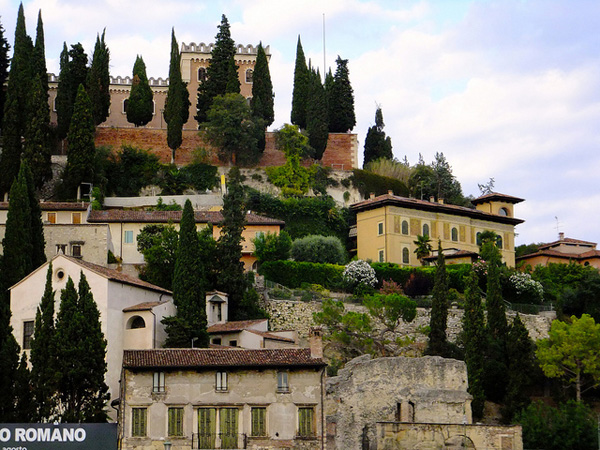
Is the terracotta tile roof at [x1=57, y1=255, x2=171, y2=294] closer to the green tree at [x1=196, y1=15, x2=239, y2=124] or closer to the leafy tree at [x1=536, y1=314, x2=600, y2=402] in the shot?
the leafy tree at [x1=536, y1=314, x2=600, y2=402]

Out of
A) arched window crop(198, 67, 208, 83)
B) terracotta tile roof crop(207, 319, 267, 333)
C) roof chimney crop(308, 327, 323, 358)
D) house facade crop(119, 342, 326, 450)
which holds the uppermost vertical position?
arched window crop(198, 67, 208, 83)

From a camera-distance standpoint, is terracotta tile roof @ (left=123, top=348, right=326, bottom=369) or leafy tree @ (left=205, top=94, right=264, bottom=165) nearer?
terracotta tile roof @ (left=123, top=348, right=326, bottom=369)

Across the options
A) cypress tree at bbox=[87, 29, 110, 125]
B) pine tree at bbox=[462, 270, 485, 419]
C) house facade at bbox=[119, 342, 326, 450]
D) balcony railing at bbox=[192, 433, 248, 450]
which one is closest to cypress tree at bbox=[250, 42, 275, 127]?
cypress tree at bbox=[87, 29, 110, 125]

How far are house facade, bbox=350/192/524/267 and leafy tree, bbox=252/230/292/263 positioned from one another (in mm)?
9614

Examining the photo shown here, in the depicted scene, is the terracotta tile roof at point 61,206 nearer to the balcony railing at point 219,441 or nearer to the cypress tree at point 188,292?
the cypress tree at point 188,292

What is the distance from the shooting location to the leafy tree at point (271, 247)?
72.2 metres

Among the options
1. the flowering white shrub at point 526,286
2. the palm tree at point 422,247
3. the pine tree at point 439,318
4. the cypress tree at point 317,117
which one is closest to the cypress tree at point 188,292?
the pine tree at point 439,318

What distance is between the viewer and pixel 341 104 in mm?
95188

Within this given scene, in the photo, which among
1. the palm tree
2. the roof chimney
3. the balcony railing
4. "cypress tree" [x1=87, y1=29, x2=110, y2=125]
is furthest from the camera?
"cypress tree" [x1=87, y1=29, x2=110, y2=125]

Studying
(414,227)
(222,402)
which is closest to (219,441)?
(222,402)

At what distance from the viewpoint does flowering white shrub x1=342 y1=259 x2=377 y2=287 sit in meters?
72.2

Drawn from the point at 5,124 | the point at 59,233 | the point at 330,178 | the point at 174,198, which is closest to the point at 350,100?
the point at 330,178

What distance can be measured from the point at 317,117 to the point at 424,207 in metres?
13.5

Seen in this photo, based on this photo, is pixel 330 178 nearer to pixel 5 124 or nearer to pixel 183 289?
→ pixel 5 124
